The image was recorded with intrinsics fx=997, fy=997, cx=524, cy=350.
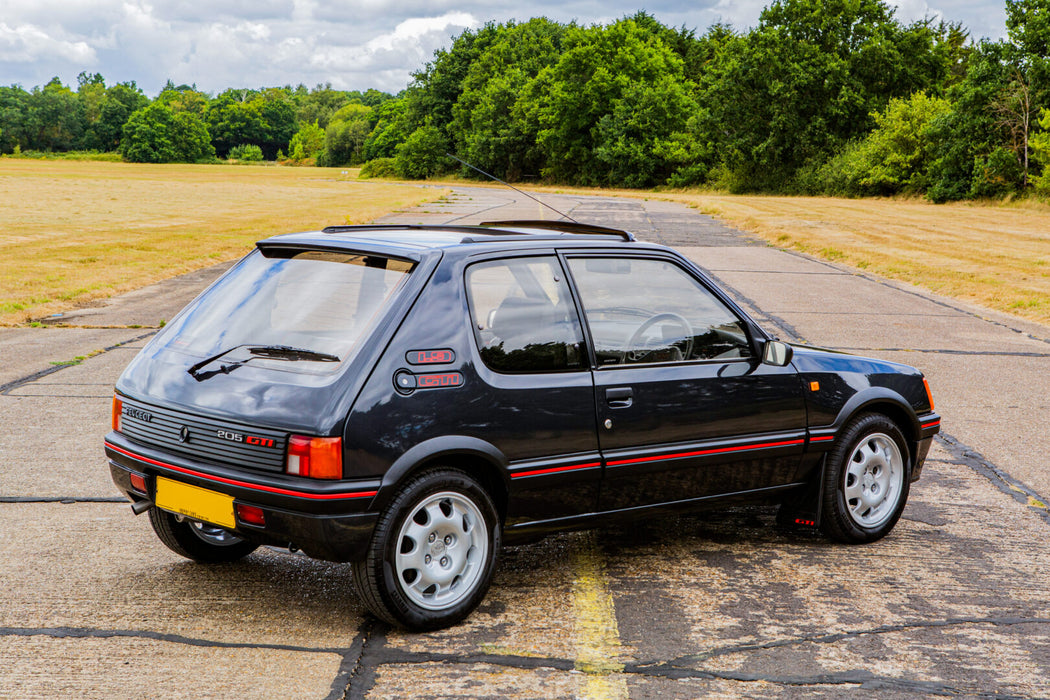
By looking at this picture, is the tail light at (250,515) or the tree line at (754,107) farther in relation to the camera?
the tree line at (754,107)

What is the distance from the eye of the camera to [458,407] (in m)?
3.69

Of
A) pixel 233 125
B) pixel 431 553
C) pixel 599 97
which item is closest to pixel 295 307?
pixel 431 553

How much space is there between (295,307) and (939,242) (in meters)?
27.6

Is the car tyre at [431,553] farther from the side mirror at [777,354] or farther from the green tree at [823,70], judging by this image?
the green tree at [823,70]

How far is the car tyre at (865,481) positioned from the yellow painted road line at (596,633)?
1.19m

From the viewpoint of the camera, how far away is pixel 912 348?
1120 cm

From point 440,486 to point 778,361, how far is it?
1.78 metres

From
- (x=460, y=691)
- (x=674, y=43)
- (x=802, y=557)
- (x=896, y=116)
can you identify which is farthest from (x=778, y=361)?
(x=674, y=43)

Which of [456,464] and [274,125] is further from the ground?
[274,125]

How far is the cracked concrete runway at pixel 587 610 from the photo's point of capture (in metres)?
3.34

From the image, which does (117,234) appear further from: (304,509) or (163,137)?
(163,137)

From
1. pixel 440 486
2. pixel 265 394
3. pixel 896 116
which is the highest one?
pixel 896 116

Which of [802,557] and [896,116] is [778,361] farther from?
[896,116]

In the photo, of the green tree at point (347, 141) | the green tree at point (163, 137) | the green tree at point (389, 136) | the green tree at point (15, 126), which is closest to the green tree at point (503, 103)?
the green tree at point (389, 136)
